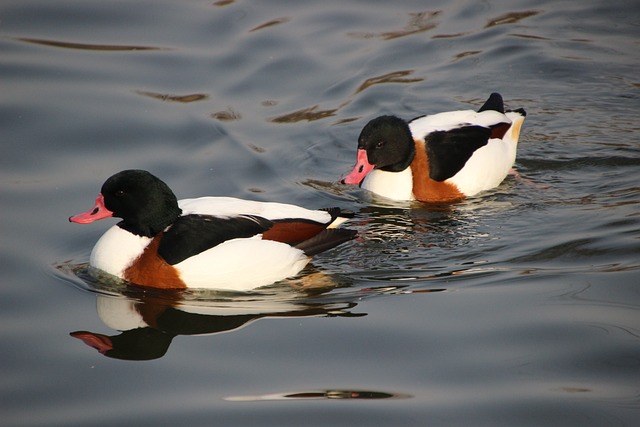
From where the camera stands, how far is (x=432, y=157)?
9703mm

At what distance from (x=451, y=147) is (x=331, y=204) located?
1402 millimetres

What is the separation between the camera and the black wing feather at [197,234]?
7281mm

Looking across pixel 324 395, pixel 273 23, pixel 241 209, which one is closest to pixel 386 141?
pixel 241 209

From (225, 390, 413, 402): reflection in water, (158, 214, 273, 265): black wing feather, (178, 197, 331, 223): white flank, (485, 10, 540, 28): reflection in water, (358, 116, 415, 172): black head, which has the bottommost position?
(225, 390, 413, 402): reflection in water

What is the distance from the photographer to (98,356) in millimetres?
6344

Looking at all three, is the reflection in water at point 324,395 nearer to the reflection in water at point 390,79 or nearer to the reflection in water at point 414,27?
the reflection in water at point 390,79

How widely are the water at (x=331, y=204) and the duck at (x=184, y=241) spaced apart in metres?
0.18

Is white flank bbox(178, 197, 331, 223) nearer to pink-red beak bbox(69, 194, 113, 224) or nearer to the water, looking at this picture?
the water

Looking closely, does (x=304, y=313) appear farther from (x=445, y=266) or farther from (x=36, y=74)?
(x=36, y=74)

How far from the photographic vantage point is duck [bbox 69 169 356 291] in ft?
24.0

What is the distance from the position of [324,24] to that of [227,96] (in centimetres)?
282

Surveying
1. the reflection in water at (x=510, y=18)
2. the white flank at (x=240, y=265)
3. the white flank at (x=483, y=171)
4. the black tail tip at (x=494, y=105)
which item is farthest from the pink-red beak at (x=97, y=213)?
the reflection in water at (x=510, y=18)

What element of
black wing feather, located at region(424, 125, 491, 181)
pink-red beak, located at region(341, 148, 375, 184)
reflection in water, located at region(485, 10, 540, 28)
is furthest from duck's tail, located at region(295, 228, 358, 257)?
reflection in water, located at region(485, 10, 540, 28)

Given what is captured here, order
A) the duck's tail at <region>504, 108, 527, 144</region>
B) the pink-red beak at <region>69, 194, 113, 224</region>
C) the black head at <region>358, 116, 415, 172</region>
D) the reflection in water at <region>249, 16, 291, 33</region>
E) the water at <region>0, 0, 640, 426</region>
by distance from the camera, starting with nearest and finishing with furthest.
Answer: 1. the water at <region>0, 0, 640, 426</region>
2. the pink-red beak at <region>69, 194, 113, 224</region>
3. the black head at <region>358, 116, 415, 172</region>
4. the duck's tail at <region>504, 108, 527, 144</region>
5. the reflection in water at <region>249, 16, 291, 33</region>
